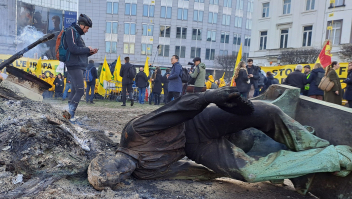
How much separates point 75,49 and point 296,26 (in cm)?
2665

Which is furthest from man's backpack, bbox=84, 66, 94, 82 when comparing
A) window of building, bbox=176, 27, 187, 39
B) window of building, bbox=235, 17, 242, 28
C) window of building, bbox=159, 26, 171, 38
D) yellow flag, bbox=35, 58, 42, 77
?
window of building, bbox=235, 17, 242, 28

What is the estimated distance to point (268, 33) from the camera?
2947 centimetres

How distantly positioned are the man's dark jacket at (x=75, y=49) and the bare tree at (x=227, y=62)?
116 ft

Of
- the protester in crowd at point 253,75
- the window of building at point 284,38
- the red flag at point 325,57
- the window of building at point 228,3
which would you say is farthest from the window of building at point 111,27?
the protester in crowd at point 253,75

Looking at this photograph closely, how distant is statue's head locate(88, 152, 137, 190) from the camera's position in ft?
7.82

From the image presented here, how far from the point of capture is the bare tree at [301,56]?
21288 millimetres

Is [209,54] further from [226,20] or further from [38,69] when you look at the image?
[38,69]

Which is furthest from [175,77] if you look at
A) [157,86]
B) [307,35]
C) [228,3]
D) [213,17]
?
[228,3]

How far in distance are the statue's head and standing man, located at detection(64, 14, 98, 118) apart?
3.38 meters

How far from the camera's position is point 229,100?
2.28 m

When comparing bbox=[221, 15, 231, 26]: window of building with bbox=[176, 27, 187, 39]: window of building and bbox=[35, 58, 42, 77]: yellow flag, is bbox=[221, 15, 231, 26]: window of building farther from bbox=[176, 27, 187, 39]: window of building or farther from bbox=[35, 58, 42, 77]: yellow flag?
bbox=[35, 58, 42, 77]: yellow flag

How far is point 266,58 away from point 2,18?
23252 mm

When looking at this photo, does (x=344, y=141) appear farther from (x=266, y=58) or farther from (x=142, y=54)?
(x=142, y=54)

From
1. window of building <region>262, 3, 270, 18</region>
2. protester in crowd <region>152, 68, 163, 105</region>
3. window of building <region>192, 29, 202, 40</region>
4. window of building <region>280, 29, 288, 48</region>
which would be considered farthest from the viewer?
window of building <region>192, 29, 202, 40</region>
